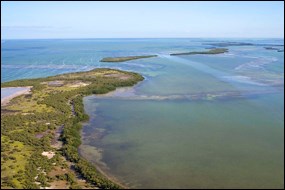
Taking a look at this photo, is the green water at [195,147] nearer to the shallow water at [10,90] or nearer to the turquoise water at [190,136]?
the turquoise water at [190,136]

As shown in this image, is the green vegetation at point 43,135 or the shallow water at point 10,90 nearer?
the green vegetation at point 43,135

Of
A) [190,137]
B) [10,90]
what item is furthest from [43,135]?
[10,90]

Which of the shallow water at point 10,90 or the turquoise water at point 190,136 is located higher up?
the shallow water at point 10,90

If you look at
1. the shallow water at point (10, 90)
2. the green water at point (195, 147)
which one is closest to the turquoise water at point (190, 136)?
the green water at point (195, 147)

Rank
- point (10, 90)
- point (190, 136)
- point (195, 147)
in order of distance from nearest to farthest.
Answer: point (195, 147) < point (190, 136) < point (10, 90)

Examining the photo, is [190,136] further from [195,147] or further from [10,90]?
[10,90]

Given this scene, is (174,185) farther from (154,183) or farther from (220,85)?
(220,85)

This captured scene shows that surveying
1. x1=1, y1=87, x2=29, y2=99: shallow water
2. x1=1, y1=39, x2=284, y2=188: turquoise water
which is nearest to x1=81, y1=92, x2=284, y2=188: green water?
x1=1, y1=39, x2=284, y2=188: turquoise water

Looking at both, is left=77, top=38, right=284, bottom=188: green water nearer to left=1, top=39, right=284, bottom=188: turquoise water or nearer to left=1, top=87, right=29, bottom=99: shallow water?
left=1, top=39, right=284, bottom=188: turquoise water
